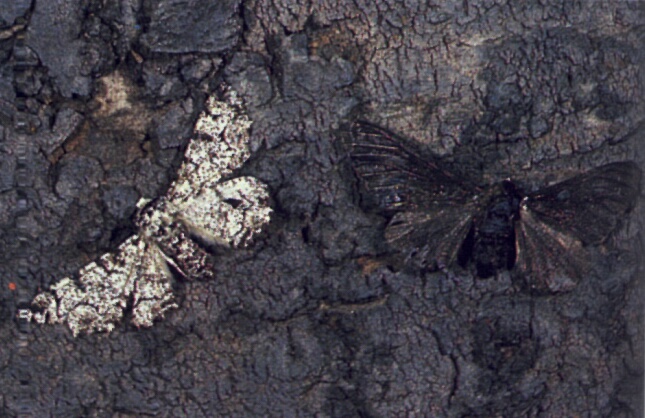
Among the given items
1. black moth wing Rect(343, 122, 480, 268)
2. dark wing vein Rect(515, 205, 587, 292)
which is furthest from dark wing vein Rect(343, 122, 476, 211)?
dark wing vein Rect(515, 205, 587, 292)

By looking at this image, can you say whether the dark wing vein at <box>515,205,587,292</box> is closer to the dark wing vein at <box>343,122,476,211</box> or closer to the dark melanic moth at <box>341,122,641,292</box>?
the dark melanic moth at <box>341,122,641,292</box>

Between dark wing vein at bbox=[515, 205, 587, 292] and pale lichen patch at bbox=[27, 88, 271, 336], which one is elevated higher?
pale lichen patch at bbox=[27, 88, 271, 336]

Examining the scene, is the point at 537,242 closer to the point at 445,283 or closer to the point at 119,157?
the point at 445,283

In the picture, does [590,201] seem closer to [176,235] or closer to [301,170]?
[301,170]

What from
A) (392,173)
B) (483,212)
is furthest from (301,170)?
(483,212)

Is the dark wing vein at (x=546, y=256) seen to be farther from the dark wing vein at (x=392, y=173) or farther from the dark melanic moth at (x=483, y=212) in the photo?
the dark wing vein at (x=392, y=173)

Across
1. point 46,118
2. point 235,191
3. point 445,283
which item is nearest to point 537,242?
point 445,283

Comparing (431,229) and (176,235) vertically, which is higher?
(176,235)
